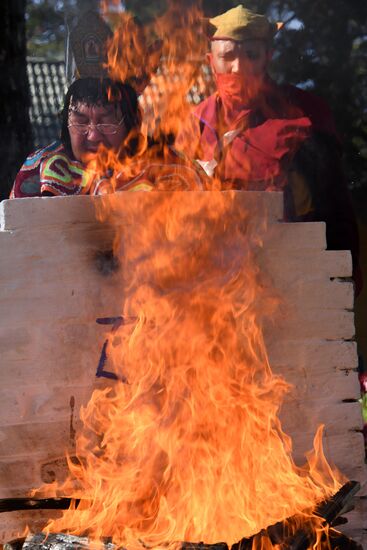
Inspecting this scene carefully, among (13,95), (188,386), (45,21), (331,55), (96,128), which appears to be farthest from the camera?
(45,21)

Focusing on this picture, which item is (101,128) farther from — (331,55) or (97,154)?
(331,55)

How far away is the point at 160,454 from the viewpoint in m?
3.17

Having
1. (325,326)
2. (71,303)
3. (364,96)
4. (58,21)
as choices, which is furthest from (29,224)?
(58,21)

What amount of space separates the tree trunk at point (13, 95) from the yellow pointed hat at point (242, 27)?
76.8 inches

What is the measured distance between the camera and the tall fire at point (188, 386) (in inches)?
121

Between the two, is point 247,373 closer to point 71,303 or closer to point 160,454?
point 160,454

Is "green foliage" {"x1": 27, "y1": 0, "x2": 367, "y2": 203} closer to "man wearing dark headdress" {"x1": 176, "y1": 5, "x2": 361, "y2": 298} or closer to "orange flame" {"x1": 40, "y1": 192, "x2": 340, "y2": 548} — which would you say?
"man wearing dark headdress" {"x1": 176, "y1": 5, "x2": 361, "y2": 298}

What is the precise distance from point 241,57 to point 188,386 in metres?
1.83

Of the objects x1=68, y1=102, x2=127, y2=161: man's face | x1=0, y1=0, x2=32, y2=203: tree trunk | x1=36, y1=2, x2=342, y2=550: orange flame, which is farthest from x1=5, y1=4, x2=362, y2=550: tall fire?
x1=0, y1=0, x2=32, y2=203: tree trunk

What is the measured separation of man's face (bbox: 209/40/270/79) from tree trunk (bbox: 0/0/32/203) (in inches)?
75.1

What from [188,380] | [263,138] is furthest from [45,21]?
[188,380]

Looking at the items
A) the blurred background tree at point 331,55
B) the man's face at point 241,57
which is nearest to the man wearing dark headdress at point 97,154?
the man's face at point 241,57

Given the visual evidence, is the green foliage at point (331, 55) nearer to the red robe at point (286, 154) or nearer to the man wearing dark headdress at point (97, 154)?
the red robe at point (286, 154)

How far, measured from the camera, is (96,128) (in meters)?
3.62
